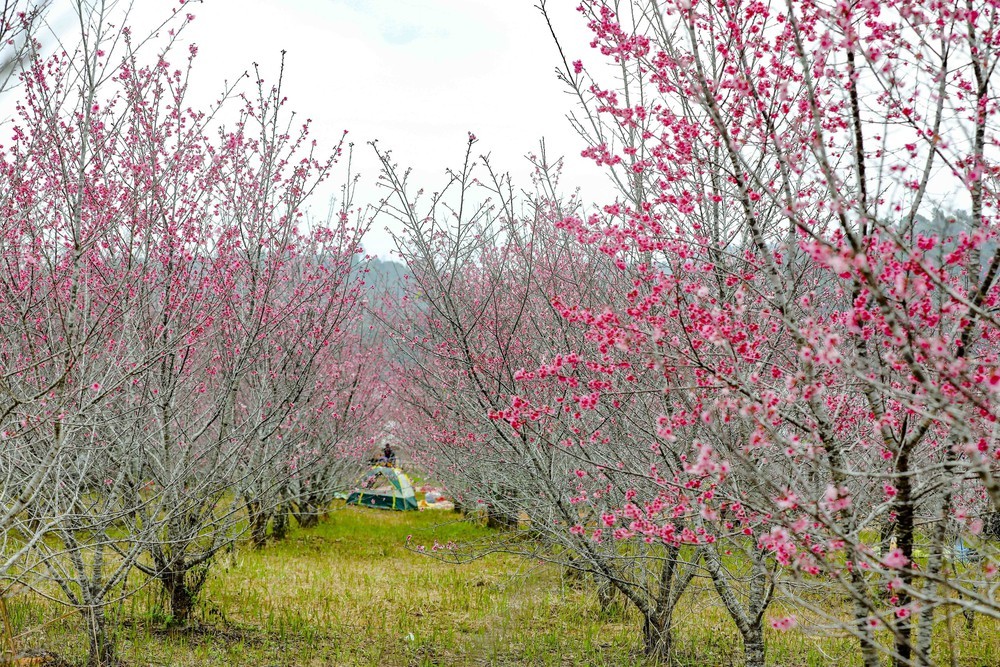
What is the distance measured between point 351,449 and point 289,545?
218 cm


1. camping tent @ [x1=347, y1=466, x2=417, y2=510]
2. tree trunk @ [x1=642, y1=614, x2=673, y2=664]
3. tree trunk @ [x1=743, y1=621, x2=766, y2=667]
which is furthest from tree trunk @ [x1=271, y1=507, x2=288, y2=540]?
tree trunk @ [x1=743, y1=621, x2=766, y2=667]

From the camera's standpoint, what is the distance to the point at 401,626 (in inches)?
310

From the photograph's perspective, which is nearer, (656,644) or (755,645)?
(755,645)

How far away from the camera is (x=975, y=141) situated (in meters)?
3.29

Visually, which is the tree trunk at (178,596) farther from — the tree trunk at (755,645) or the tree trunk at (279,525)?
the tree trunk at (279,525)

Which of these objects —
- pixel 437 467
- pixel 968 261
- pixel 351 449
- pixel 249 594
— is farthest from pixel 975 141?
pixel 351 449

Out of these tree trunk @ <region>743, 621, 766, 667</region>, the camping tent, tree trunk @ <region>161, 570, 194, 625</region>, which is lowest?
the camping tent

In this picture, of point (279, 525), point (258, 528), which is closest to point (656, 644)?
point (258, 528)

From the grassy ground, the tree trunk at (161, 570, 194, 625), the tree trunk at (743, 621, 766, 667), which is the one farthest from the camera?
the tree trunk at (161, 570, 194, 625)

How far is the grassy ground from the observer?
670 cm

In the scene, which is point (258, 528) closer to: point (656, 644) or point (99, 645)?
point (99, 645)

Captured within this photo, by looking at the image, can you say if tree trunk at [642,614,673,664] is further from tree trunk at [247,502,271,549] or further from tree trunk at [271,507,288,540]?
tree trunk at [271,507,288,540]

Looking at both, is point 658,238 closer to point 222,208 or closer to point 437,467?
point 222,208

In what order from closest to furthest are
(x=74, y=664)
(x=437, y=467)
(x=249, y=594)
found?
(x=74, y=664), (x=249, y=594), (x=437, y=467)
